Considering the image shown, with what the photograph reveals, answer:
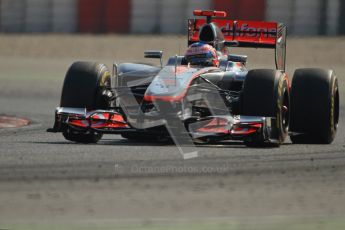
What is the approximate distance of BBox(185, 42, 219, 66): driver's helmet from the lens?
1334 cm

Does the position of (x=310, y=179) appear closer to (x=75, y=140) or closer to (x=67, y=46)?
(x=75, y=140)

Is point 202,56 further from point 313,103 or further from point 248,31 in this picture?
point 313,103

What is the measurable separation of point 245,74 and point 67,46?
24.4 m

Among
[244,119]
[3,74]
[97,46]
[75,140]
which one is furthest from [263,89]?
[97,46]

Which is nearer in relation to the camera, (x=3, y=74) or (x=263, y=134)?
(x=263, y=134)

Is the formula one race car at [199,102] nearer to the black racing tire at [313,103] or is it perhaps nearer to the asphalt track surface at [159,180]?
the black racing tire at [313,103]

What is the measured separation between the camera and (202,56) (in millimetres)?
13344

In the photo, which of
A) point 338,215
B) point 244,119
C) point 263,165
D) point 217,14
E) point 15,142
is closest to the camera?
point 338,215

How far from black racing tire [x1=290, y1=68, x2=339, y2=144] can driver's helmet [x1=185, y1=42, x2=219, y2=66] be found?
1315 mm

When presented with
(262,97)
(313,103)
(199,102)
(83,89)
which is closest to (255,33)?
(313,103)

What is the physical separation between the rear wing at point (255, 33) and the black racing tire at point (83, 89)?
2895 mm

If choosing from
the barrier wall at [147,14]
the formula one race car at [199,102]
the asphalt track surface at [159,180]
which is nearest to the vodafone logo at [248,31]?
the formula one race car at [199,102]

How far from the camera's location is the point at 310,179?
9.27 metres

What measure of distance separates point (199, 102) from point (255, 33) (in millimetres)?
2876
